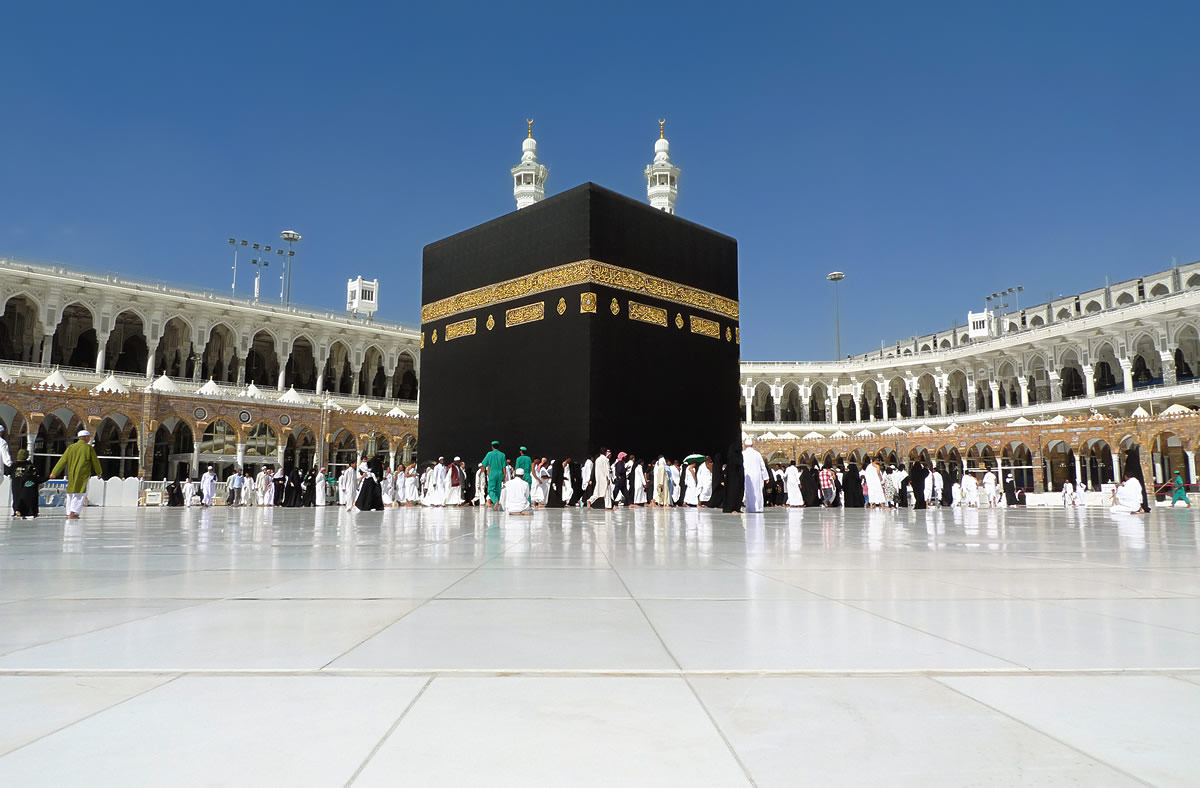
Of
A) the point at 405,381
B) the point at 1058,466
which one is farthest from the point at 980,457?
the point at 405,381

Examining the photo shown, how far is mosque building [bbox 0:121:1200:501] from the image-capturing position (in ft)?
61.5

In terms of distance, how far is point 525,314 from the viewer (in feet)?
42.9

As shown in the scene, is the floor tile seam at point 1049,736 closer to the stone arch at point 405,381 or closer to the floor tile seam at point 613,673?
the floor tile seam at point 613,673

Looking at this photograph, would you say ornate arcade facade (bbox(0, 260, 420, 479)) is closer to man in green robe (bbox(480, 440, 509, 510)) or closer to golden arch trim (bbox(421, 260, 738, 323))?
golden arch trim (bbox(421, 260, 738, 323))

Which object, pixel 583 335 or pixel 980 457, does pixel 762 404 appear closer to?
pixel 980 457

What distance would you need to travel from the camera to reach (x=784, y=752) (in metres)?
1.04

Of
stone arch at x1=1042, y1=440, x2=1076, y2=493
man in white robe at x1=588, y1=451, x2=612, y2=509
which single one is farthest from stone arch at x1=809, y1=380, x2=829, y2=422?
man in white robe at x1=588, y1=451, x2=612, y2=509

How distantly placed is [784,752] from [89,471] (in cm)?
931

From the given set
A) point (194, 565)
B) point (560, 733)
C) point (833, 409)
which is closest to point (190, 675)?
point (560, 733)

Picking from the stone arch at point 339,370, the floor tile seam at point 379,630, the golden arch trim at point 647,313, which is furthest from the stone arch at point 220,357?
the floor tile seam at point 379,630

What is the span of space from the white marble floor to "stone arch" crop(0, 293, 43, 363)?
92.1 feet

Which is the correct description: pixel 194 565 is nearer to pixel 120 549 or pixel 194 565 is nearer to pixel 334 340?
pixel 120 549

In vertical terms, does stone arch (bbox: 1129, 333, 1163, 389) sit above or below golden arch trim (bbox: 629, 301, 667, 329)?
above

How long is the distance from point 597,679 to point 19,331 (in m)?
31.2
